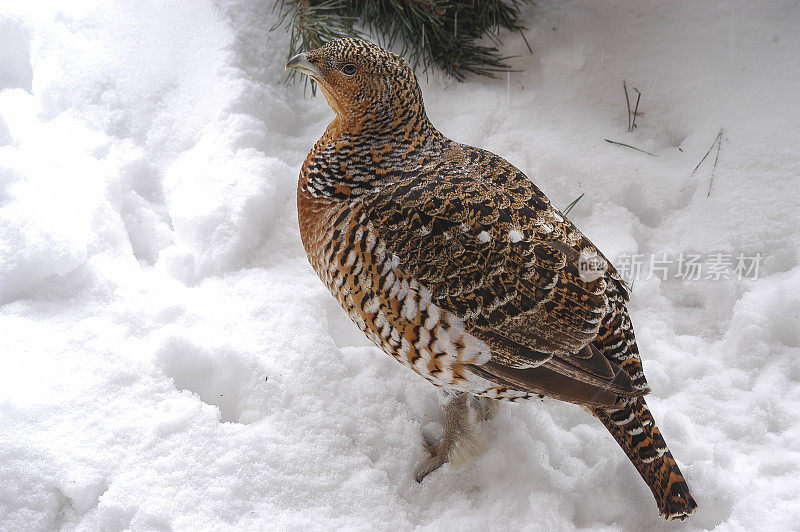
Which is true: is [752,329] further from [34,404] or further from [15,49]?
[15,49]

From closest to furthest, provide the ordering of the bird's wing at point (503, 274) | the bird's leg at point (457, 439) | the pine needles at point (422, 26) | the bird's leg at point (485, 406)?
the bird's wing at point (503, 274), the bird's leg at point (457, 439), the bird's leg at point (485, 406), the pine needles at point (422, 26)

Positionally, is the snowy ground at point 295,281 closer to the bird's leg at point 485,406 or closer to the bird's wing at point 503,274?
the bird's leg at point 485,406

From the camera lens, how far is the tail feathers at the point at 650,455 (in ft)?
7.13

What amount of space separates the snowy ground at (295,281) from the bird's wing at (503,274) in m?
0.53

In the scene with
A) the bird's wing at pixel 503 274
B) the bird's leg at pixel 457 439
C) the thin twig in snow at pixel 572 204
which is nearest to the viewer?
the bird's wing at pixel 503 274

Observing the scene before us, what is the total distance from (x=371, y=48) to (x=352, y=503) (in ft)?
4.98

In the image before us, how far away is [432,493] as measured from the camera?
7.77 ft

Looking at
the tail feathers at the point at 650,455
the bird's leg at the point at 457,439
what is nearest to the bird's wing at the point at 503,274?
the tail feathers at the point at 650,455

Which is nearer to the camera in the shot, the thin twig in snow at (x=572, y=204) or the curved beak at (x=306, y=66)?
the curved beak at (x=306, y=66)

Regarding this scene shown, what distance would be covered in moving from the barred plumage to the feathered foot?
0.24 m

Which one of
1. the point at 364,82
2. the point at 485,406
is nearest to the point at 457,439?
the point at 485,406

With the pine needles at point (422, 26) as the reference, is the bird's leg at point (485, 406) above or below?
below

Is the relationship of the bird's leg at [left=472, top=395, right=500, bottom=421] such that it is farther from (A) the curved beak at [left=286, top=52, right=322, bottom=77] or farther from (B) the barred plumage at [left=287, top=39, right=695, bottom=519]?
(A) the curved beak at [left=286, top=52, right=322, bottom=77]

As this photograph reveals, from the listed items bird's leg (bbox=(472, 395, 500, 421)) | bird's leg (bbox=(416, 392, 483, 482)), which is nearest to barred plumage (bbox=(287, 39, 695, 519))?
bird's leg (bbox=(416, 392, 483, 482))
